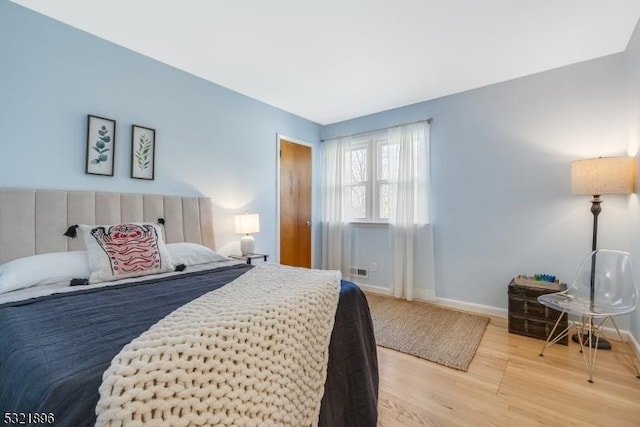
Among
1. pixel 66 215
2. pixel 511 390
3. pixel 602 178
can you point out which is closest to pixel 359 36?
pixel 602 178

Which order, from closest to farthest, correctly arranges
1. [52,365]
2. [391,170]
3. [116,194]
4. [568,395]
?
[52,365] → [568,395] → [116,194] → [391,170]

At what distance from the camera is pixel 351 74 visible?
287 centimetres

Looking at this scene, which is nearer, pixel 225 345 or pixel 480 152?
pixel 225 345

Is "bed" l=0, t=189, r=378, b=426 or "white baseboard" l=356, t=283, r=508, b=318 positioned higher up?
"bed" l=0, t=189, r=378, b=426

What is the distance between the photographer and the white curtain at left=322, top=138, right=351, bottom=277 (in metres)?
4.15

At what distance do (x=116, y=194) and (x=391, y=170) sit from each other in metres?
2.94

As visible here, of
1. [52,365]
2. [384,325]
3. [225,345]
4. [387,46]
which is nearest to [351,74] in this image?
[387,46]

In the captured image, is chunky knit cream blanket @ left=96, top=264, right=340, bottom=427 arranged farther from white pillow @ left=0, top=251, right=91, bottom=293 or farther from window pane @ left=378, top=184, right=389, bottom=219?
window pane @ left=378, top=184, right=389, bottom=219

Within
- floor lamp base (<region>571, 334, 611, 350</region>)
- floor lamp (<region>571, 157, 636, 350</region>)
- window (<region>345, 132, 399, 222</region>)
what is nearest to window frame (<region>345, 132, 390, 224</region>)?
window (<region>345, 132, 399, 222</region>)

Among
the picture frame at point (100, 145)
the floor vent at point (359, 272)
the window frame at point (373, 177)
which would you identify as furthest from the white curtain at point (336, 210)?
the picture frame at point (100, 145)

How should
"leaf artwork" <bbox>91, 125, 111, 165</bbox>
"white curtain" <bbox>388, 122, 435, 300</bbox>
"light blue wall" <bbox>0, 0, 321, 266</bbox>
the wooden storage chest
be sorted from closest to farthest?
"light blue wall" <bbox>0, 0, 321, 266</bbox> → "leaf artwork" <bbox>91, 125, 111, 165</bbox> → the wooden storage chest → "white curtain" <bbox>388, 122, 435, 300</bbox>

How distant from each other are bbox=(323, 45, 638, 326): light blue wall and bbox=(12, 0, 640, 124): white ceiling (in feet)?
0.77

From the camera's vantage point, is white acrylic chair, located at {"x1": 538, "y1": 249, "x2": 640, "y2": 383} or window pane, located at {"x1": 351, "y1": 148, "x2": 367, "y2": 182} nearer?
white acrylic chair, located at {"x1": 538, "y1": 249, "x2": 640, "y2": 383}

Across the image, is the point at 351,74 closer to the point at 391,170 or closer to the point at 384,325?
the point at 391,170
